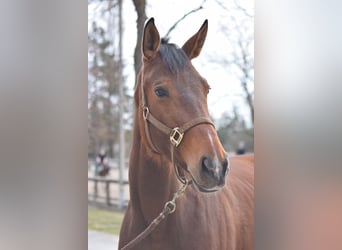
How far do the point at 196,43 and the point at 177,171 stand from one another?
1.84 ft

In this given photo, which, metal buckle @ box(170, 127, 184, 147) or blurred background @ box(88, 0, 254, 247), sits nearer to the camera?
metal buckle @ box(170, 127, 184, 147)

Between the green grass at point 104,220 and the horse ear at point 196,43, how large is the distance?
0.81m

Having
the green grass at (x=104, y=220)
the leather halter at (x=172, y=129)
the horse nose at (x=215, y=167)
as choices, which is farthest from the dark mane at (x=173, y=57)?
the green grass at (x=104, y=220)

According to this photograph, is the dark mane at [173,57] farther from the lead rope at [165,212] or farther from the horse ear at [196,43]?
the lead rope at [165,212]

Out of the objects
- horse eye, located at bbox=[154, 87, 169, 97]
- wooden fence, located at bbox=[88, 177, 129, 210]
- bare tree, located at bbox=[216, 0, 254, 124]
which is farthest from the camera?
wooden fence, located at bbox=[88, 177, 129, 210]

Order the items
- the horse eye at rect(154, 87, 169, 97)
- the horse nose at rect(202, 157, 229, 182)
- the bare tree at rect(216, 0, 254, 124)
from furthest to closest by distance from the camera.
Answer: the bare tree at rect(216, 0, 254, 124) < the horse eye at rect(154, 87, 169, 97) < the horse nose at rect(202, 157, 229, 182)

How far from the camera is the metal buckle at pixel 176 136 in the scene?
1.49 meters

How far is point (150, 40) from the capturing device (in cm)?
164

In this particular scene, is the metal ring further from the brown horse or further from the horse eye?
the horse eye

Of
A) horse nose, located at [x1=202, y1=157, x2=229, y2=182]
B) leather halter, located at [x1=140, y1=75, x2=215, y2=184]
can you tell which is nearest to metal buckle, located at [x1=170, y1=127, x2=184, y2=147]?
leather halter, located at [x1=140, y1=75, x2=215, y2=184]

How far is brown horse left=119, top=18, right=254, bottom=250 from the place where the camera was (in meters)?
1.51
